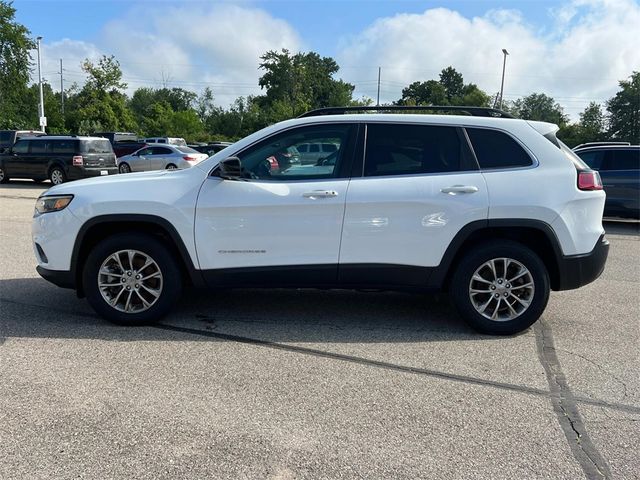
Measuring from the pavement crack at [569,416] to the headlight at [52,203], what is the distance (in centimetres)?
408

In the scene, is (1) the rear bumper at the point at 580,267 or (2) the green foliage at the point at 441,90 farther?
(2) the green foliage at the point at 441,90

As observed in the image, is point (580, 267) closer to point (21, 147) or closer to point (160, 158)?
point (21, 147)

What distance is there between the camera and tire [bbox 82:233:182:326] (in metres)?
4.67

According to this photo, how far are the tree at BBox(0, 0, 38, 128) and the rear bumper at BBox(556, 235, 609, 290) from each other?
155 feet

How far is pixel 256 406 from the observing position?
3408 mm

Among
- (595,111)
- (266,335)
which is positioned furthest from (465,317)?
(595,111)

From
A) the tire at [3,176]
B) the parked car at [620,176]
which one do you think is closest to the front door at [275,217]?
the parked car at [620,176]

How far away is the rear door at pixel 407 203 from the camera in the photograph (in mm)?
4508

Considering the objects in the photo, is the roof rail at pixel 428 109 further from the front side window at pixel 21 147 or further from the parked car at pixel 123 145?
the parked car at pixel 123 145

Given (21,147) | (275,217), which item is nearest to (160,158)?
(21,147)

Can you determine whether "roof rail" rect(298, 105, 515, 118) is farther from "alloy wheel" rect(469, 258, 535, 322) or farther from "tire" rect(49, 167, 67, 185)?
"tire" rect(49, 167, 67, 185)

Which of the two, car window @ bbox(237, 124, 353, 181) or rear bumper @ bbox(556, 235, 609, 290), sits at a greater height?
car window @ bbox(237, 124, 353, 181)

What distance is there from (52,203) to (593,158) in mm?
11151

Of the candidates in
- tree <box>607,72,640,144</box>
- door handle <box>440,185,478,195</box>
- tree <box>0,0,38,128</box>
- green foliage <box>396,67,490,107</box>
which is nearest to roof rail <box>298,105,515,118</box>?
door handle <box>440,185,478,195</box>
